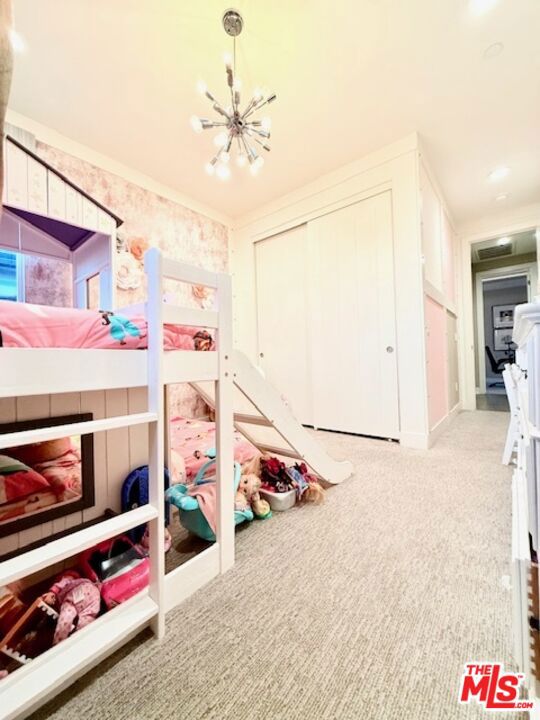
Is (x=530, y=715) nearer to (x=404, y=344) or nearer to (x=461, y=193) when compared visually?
(x=404, y=344)

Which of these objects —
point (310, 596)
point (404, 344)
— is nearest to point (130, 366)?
point (310, 596)

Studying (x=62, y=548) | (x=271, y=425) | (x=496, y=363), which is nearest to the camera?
(x=62, y=548)

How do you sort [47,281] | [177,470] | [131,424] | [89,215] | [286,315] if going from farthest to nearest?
[286,315]
[47,281]
[89,215]
[177,470]
[131,424]

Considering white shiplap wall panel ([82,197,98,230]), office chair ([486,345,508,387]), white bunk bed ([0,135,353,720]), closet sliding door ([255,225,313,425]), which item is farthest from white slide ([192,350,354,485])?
office chair ([486,345,508,387])

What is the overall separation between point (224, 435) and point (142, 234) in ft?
9.47

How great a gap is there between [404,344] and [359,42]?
2.20 m

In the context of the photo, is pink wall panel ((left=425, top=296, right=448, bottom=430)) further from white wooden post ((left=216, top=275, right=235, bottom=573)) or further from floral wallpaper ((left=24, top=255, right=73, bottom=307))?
floral wallpaper ((left=24, top=255, right=73, bottom=307))

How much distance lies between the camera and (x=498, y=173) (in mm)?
3172

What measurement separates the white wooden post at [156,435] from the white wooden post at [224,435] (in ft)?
0.88

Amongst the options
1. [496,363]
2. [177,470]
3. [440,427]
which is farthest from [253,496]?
[496,363]

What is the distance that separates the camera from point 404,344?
Answer: 2688 millimetres

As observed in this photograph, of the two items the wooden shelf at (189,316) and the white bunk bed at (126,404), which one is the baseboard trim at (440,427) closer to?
the white bunk bed at (126,404)

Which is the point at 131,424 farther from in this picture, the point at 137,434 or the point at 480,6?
the point at 480,6

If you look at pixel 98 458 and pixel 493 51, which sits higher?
pixel 493 51
